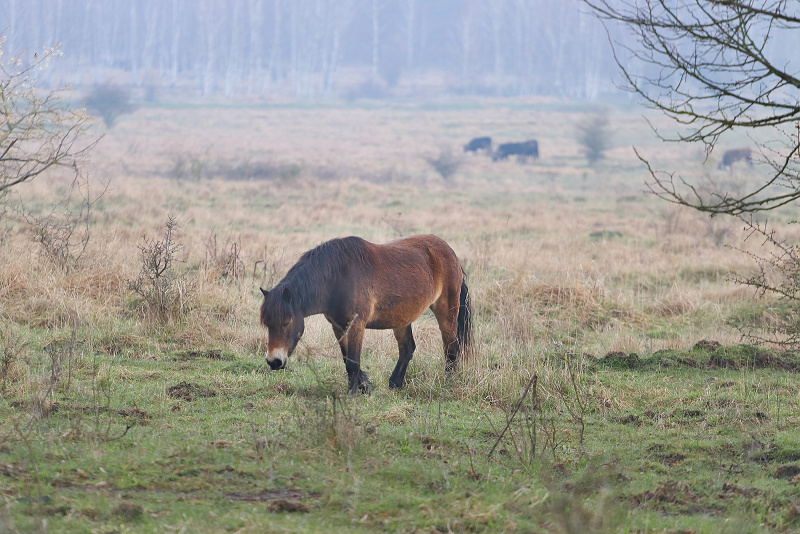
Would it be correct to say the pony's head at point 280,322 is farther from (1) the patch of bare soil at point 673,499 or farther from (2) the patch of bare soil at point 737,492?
(2) the patch of bare soil at point 737,492

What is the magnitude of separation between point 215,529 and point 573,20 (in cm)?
14625

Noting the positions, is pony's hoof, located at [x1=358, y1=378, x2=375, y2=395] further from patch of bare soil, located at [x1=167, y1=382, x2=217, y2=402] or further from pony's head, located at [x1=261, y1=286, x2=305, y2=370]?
patch of bare soil, located at [x1=167, y1=382, x2=217, y2=402]

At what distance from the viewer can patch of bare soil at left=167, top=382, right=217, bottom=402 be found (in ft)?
22.1

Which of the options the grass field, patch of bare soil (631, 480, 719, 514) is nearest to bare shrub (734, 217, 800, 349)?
the grass field

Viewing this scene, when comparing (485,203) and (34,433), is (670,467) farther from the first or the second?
(485,203)

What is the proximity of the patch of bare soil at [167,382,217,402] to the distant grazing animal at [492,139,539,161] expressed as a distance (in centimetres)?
4800

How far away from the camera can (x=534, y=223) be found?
23.0 meters

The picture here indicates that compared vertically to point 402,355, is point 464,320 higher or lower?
higher

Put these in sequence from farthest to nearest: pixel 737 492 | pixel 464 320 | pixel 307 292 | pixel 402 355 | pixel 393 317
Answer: pixel 464 320, pixel 402 355, pixel 393 317, pixel 307 292, pixel 737 492

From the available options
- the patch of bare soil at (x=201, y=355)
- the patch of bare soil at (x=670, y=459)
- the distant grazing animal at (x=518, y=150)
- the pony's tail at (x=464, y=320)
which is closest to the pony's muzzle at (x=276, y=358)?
the patch of bare soil at (x=201, y=355)

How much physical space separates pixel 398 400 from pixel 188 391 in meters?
1.99

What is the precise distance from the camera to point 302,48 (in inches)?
4678

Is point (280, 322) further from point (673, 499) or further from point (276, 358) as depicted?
point (673, 499)

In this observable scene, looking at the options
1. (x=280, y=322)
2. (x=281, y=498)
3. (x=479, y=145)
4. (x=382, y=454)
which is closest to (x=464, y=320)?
(x=280, y=322)
